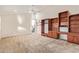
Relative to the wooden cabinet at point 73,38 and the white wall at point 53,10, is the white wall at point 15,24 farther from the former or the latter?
the wooden cabinet at point 73,38

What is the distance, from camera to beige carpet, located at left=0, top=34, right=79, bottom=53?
2.96m

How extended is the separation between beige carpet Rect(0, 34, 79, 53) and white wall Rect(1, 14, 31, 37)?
0.10m

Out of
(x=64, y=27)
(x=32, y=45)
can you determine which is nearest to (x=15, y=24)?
(x=32, y=45)

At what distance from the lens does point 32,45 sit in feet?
9.89

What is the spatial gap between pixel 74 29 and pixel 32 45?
2.78 ft

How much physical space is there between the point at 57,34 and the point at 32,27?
50cm

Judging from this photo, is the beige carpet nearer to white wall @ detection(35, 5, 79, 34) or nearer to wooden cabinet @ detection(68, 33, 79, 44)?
wooden cabinet @ detection(68, 33, 79, 44)

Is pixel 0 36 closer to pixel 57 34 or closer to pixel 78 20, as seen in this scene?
pixel 57 34

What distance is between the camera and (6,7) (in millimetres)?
3006

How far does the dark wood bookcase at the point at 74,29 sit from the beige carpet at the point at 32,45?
144 millimetres

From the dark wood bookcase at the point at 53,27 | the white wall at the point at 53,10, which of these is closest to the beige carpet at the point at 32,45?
the dark wood bookcase at the point at 53,27

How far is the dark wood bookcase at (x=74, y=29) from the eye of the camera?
9.43ft
